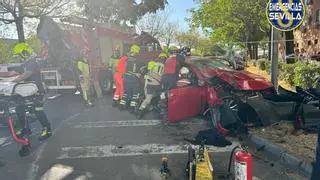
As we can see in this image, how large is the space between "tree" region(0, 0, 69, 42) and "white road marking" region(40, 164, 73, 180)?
18938 mm

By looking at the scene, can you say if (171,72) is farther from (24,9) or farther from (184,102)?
(24,9)

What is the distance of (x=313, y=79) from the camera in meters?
10.1

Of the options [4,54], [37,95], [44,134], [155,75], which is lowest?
[44,134]

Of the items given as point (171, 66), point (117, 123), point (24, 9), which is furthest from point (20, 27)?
point (171, 66)

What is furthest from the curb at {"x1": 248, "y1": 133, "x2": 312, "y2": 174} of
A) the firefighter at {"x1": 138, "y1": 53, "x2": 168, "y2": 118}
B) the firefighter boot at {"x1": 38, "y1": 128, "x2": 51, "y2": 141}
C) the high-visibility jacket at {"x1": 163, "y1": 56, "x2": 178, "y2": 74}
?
the firefighter boot at {"x1": 38, "y1": 128, "x2": 51, "y2": 141}

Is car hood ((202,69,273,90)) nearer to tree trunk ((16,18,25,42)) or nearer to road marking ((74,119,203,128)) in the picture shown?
road marking ((74,119,203,128))

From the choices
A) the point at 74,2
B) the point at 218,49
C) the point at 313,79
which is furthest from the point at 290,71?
the point at 218,49

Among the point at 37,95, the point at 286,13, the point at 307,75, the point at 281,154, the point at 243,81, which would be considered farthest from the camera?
the point at 307,75

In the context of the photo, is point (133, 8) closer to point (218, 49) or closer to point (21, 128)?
point (218, 49)

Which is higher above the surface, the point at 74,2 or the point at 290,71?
the point at 74,2

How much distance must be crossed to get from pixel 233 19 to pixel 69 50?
63.3ft

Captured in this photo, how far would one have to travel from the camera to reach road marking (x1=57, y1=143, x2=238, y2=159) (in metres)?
5.61

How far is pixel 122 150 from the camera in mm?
5832

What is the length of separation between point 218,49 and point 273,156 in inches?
1399
